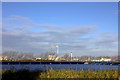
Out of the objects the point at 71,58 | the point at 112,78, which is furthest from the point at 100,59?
the point at 112,78

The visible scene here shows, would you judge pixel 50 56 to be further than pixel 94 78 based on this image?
Yes

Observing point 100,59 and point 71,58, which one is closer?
point 71,58

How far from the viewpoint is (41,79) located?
43.0 feet

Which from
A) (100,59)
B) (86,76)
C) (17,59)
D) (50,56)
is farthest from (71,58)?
(86,76)

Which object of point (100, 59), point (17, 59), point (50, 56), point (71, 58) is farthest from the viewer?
point (100, 59)

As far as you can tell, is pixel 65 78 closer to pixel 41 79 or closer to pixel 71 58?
pixel 41 79

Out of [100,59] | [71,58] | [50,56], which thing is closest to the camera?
[50,56]

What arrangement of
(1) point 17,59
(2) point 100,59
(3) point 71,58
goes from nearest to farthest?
(1) point 17,59
(3) point 71,58
(2) point 100,59

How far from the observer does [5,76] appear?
13.7 meters

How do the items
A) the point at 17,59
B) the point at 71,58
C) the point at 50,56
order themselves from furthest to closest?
the point at 71,58 < the point at 50,56 < the point at 17,59

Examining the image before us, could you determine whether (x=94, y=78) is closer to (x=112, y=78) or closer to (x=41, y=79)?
(x=112, y=78)

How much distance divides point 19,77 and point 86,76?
5878 millimetres

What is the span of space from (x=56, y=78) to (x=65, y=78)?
79 cm

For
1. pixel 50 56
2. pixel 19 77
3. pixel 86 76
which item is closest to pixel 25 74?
pixel 19 77
